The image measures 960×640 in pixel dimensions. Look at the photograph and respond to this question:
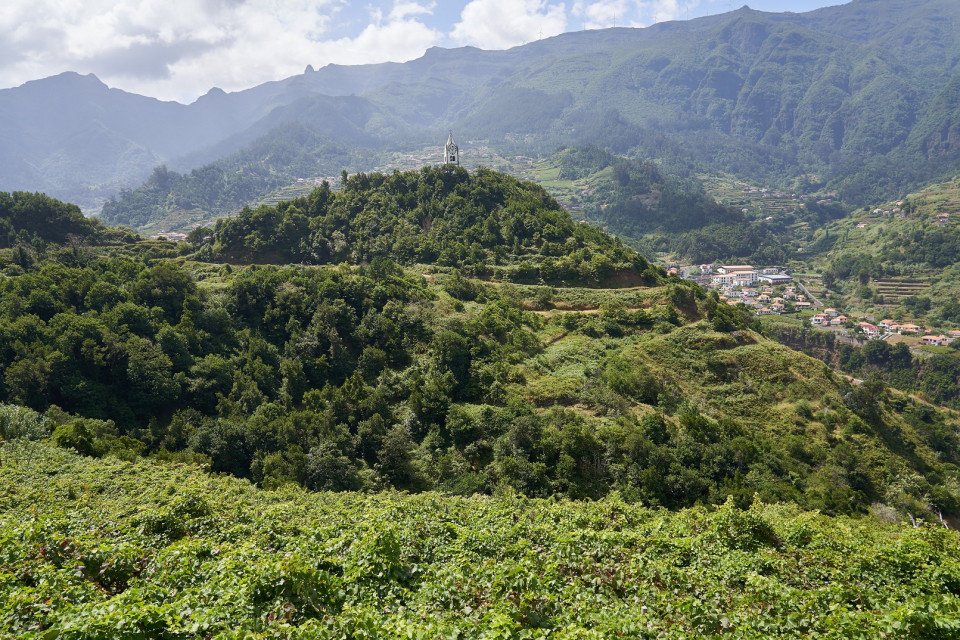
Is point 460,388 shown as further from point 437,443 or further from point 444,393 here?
point 437,443

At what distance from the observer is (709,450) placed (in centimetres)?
2941

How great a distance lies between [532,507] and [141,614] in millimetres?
15842

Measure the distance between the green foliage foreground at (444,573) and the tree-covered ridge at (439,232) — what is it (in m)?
45.4

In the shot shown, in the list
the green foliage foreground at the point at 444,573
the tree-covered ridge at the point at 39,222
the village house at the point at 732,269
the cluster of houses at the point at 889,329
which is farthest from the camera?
the village house at the point at 732,269

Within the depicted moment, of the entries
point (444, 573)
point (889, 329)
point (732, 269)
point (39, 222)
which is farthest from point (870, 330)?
point (39, 222)

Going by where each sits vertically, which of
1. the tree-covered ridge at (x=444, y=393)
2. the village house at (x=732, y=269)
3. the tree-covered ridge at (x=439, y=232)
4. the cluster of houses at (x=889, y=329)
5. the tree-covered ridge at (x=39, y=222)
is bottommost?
the cluster of houses at (x=889, y=329)

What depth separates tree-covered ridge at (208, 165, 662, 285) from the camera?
63125 mm

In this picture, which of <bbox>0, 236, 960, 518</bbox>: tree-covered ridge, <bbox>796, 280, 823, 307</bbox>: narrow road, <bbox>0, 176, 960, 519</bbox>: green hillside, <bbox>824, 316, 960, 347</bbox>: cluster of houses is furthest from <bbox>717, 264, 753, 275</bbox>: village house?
<bbox>0, 236, 960, 518</bbox>: tree-covered ridge

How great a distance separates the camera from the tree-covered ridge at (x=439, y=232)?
6312 cm

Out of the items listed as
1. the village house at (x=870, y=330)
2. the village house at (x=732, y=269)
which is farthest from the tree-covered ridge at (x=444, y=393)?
the village house at (x=732, y=269)

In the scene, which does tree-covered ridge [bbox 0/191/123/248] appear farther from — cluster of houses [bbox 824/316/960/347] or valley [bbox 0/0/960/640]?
cluster of houses [bbox 824/316/960/347]

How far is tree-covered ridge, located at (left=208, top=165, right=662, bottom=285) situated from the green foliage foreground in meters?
45.4

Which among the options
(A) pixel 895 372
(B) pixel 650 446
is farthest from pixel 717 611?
(A) pixel 895 372

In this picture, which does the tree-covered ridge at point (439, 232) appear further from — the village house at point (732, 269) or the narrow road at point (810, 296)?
the village house at point (732, 269)
